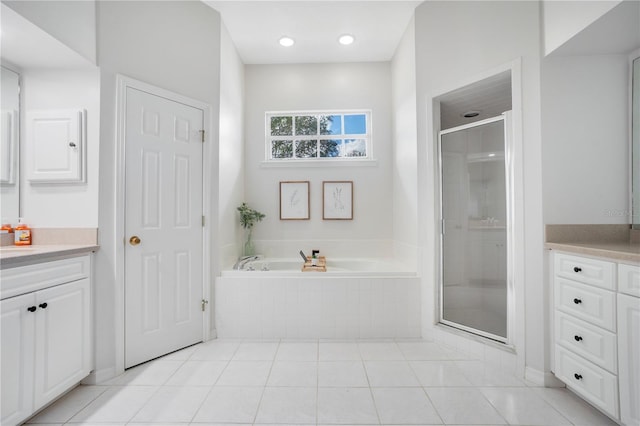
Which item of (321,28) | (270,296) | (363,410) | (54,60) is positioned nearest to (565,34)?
(321,28)

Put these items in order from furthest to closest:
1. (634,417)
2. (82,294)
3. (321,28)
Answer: (321,28), (82,294), (634,417)

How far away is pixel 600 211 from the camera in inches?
75.0

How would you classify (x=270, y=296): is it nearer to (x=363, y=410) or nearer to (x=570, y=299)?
(x=363, y=410)

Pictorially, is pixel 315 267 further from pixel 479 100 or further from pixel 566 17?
pixel 566 17

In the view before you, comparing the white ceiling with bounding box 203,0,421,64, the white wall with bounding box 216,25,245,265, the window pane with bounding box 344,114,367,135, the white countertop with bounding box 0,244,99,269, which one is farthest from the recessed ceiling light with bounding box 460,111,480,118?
the white countertop with bounding box 0,244,99,269

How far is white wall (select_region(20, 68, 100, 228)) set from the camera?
78.9 inches

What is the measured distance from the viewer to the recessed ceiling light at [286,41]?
122 inches

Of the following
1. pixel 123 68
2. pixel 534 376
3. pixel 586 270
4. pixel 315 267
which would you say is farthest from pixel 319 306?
pixel 123 68

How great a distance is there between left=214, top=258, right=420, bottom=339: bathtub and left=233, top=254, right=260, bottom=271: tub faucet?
0.23 meters

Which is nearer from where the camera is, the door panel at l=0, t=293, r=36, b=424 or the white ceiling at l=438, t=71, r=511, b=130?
the door panel at l=0, t=293, r=36, b=424

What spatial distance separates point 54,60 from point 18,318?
5.30 feet

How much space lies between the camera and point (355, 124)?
3701 millimetres

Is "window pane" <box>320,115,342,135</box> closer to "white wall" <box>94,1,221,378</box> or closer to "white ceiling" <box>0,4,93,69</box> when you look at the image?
"white wall" <box>94,1,221,378</box>

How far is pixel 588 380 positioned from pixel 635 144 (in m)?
1.47
